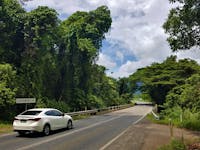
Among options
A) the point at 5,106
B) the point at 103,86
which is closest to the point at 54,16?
the point at 5,106

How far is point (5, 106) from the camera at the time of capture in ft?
80.7

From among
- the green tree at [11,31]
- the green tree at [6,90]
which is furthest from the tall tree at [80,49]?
the green tree at [6,90]

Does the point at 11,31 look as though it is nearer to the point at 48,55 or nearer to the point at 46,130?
→ the point at 48,55

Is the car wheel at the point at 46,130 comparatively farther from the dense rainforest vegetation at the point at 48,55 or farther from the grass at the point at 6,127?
the dense rainforest vegetation at the point at 48,55

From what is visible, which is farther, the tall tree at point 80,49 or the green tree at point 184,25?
the tall tree at point 80,49

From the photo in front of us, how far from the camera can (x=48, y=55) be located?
34.2m

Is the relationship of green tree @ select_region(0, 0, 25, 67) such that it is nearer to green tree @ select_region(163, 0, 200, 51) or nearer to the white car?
the white car

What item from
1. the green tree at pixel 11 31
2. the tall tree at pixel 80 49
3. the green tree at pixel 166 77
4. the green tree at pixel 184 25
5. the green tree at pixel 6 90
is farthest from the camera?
the green tree at pixel 166 77

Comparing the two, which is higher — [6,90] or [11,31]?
[11,31]

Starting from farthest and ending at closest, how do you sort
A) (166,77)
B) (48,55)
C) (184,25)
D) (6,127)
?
(166,77)
(48,55)
(6,127)
(184,25)

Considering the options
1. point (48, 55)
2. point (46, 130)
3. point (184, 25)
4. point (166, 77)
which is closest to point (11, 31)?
point (48, 55)

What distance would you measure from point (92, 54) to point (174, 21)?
91.4 feet

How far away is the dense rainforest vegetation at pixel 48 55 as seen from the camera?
1103 inches

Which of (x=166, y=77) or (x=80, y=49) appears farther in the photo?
(x=166, y=77)
